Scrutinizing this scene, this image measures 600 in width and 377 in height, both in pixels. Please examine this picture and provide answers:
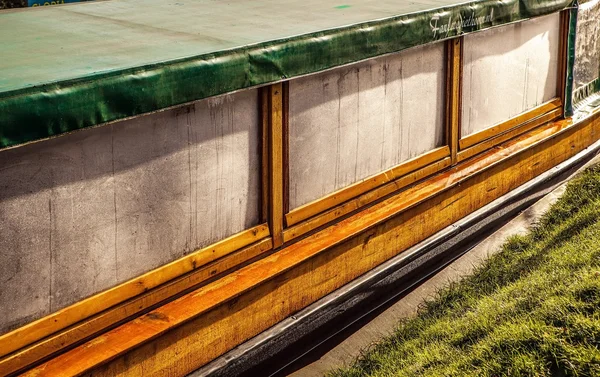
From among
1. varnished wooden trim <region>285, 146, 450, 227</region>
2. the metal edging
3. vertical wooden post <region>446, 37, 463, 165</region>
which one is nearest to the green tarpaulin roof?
vertical wooden post <region>446, 37, 463, 165</region>

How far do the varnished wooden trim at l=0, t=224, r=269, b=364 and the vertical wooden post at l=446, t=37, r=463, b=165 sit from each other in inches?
70.0

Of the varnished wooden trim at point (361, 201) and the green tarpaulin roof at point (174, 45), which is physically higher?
the green tarpaulin roof at point (174, 45)

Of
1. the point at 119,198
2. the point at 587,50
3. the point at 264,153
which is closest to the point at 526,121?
the point at 587,50

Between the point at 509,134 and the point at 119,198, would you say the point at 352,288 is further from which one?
the point at 509,134

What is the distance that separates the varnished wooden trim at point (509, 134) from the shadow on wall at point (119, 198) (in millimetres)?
2049

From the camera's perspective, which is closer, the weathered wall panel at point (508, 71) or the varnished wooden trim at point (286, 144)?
the varnished wooden trim at point (286, 144)

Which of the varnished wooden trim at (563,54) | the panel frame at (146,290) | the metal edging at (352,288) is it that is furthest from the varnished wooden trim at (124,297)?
the varnished wooden trim at (563,54)

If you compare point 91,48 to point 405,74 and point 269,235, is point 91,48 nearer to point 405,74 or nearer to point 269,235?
point 269,235

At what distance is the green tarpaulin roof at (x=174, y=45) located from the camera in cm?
317

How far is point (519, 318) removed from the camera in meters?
4.51

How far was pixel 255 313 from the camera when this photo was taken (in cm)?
421

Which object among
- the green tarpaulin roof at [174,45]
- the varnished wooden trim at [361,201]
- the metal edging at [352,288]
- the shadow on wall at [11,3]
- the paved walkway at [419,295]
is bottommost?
the paved walkway at [419,295]

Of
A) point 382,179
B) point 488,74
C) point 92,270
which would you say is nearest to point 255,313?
point 92,270

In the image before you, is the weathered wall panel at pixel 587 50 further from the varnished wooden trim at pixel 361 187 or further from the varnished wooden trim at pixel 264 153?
the varnished wooden trim at pixel 264 153
